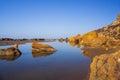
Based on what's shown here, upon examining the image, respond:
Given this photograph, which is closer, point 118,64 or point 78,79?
point 118,64

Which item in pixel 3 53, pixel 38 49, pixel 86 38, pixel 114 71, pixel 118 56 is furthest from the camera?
pixel 86 38

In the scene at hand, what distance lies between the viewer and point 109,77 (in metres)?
8.72

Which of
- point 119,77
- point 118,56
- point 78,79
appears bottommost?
point 78,79

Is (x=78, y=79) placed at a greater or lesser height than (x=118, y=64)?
lesser

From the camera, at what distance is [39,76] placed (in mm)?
11539

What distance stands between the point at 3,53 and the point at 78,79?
1413 centimetres

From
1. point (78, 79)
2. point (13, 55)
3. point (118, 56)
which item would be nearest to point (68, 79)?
point (78, 79)

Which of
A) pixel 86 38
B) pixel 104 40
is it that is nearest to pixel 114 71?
pixel 104 40

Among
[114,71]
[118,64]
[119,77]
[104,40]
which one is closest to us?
[119,77]

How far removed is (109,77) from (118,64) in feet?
4.77

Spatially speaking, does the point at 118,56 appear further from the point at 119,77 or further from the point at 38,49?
the point at 38,49

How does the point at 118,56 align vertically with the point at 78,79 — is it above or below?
above

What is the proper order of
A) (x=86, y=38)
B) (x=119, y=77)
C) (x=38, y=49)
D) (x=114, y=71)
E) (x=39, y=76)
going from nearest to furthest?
1. (x=119, y=77)
2. (x=114, y=71)
3. (x=39, y=76)
4. (x=38, y=49)
5. (x=86, y=38)

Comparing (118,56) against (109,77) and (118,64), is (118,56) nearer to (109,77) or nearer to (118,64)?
(118,64)
